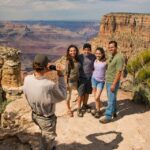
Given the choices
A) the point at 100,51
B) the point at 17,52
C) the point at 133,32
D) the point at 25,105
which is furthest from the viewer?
the point at 133,32

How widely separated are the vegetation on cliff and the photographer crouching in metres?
4.65

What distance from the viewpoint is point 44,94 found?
4941 millimetres

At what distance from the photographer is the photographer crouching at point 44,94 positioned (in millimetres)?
4883

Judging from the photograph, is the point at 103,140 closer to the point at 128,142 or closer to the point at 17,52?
the point at 128,142

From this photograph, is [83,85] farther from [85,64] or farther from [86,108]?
[86,108]

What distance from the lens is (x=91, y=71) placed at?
7.99 metres

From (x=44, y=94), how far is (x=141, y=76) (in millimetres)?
5322

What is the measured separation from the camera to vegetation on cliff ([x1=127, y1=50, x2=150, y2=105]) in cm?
938

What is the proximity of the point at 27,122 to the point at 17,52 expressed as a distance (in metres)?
6.62

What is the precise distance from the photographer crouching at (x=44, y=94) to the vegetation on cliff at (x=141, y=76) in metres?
4.65

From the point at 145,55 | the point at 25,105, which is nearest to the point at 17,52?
the point at 25,105

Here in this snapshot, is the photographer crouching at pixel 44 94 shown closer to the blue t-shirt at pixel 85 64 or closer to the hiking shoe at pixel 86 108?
the blue t-shirt at pixel 85 64

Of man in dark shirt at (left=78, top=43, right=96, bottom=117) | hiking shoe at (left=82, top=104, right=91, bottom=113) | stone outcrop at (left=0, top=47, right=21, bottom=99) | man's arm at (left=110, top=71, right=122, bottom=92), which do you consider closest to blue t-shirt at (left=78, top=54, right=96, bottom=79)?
man in dark shirt at (left=78, top=43, right=96, bottom=117)

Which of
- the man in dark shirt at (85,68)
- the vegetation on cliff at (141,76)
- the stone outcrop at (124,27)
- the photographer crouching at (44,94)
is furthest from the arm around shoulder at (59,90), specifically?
the stone outcrop at (124,27)
